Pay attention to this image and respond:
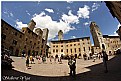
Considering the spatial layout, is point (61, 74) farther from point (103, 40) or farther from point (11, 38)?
point (103, 40)

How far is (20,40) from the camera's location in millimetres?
43062

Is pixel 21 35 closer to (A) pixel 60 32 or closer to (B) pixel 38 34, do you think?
(B) pixel 38 34

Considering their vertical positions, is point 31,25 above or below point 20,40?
above

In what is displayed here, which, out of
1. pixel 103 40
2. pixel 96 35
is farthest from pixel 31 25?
pixel 103 40

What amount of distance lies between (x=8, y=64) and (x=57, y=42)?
5799 centimetres

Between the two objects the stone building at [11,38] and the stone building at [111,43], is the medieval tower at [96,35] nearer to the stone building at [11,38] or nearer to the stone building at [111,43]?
the stone building at [111,43]

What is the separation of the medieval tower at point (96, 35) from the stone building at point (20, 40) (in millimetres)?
23994

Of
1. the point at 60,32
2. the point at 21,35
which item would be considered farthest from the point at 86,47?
the point at 21,35

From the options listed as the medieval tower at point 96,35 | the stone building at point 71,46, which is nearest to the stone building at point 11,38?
the stone building at point 71,46

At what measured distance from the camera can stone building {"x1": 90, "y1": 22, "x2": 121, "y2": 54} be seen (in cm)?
6229

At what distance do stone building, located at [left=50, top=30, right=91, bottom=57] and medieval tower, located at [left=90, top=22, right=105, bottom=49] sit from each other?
3.20 meters

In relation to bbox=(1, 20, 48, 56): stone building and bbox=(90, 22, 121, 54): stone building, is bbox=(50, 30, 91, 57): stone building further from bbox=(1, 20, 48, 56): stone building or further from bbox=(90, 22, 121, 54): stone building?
bbox=(1, 20, 48, 56): stone building

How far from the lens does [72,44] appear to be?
69938 mm

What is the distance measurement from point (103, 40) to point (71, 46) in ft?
51.4
